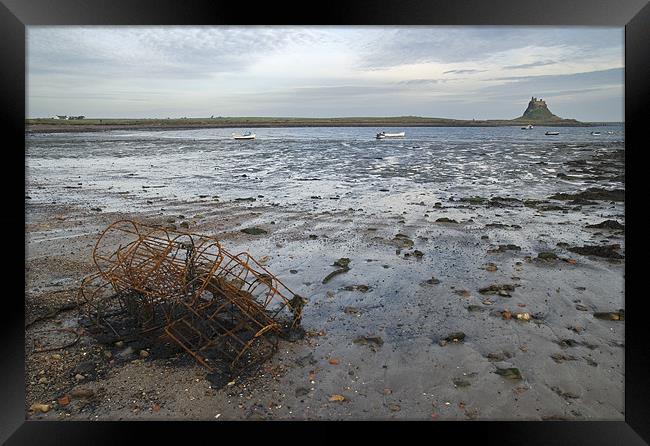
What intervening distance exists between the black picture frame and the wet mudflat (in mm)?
297

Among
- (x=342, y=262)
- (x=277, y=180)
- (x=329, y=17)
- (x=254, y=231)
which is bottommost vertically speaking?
(x=342, y=262)

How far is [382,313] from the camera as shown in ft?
15.6

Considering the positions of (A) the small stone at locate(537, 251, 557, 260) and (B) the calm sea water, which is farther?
(B) the calm sea water

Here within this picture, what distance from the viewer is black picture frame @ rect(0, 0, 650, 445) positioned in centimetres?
285

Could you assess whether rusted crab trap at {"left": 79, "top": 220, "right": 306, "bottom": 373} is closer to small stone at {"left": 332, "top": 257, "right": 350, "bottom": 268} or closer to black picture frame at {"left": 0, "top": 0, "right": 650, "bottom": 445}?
black picture frame at {"left": 0, "top": 0, "right": 650, "bottom": 445}

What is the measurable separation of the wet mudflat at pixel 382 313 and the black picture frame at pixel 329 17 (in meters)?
0.30

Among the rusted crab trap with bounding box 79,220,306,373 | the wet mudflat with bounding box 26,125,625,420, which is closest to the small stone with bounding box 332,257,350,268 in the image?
the wet mudflat with bounding box 26,125,625,420

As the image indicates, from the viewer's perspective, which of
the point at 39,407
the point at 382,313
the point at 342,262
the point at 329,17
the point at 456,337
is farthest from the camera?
the point at 342,262

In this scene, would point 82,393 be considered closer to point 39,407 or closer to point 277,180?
point 39,407

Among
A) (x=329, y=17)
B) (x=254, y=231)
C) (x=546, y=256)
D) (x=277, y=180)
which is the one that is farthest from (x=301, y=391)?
(x=277, y=180)

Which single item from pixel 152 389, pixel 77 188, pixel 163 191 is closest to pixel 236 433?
pixel 152 389

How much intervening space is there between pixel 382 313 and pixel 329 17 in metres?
2.93

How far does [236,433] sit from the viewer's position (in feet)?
9.41
